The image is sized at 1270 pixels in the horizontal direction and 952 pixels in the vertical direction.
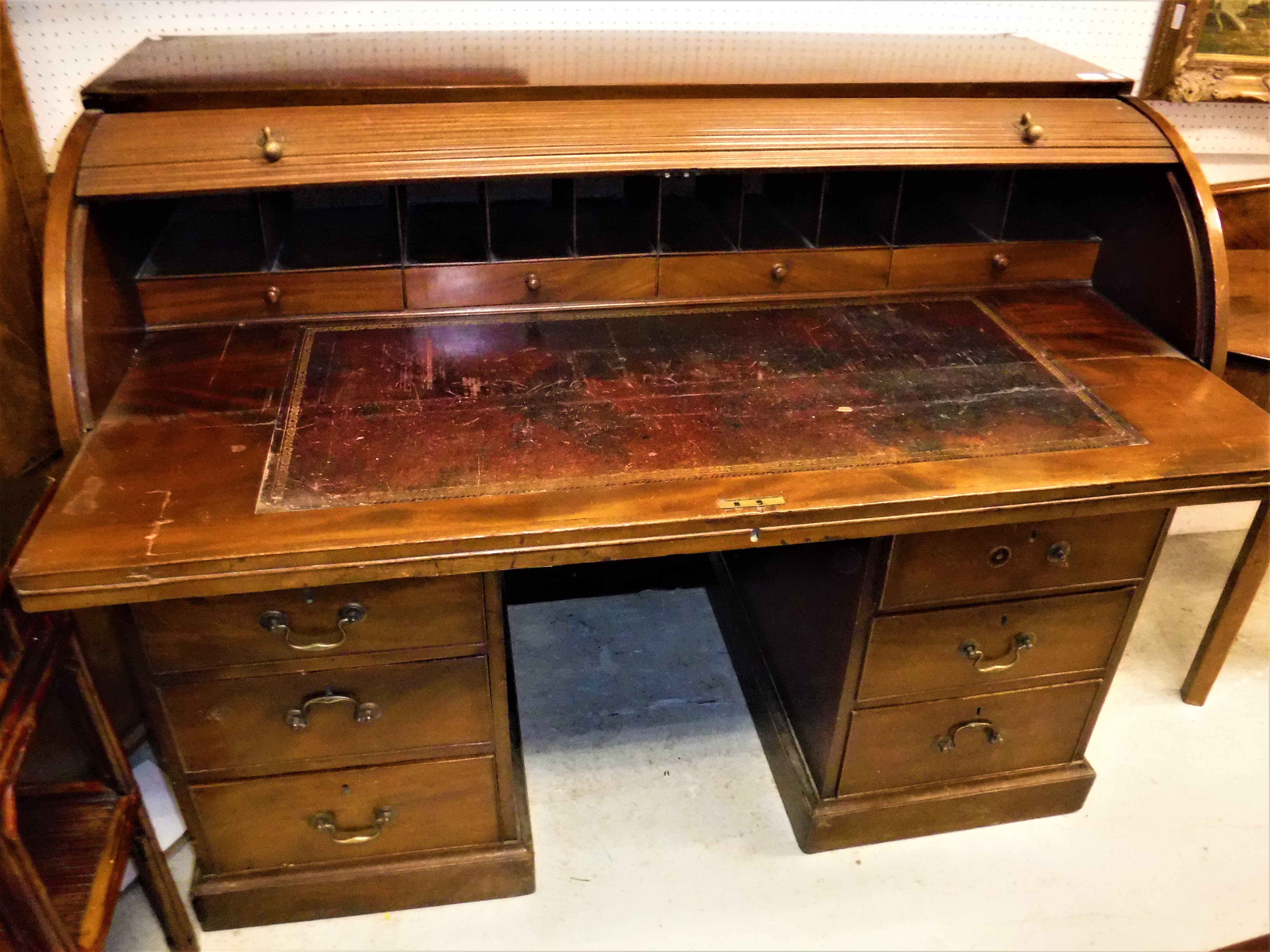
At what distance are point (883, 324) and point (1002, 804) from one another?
927 millimetres

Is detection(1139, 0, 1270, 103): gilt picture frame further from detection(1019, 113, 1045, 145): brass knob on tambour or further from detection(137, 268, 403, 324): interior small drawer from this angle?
detection(137, 268, 403, 324): interior small drawer

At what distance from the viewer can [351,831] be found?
167cm

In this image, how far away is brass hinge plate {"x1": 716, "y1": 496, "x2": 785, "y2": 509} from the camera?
126 cm

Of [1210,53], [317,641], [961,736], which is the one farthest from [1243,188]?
[317,641]

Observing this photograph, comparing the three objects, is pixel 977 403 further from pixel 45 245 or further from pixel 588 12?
pixel 45 245

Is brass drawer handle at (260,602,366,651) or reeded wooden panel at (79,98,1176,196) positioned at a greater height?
reeded wooden panel at (79,98,1176,196)

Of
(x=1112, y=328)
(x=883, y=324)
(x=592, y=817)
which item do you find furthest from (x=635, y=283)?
(x=592, y=817)

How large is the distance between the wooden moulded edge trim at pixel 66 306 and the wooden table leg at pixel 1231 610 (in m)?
2.06

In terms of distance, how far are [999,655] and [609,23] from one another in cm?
134

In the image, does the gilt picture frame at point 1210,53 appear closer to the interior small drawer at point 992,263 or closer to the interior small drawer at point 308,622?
the interior small drawer at point 992,263

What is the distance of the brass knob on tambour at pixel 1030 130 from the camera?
163 cm

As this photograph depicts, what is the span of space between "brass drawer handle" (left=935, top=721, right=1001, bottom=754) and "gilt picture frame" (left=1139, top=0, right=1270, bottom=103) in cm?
137

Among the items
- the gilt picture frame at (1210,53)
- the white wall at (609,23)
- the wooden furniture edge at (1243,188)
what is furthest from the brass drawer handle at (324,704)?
the wooden furniture edge at (1243,188)

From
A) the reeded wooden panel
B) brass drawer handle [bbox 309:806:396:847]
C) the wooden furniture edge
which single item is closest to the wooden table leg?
the wooden furniture edge
